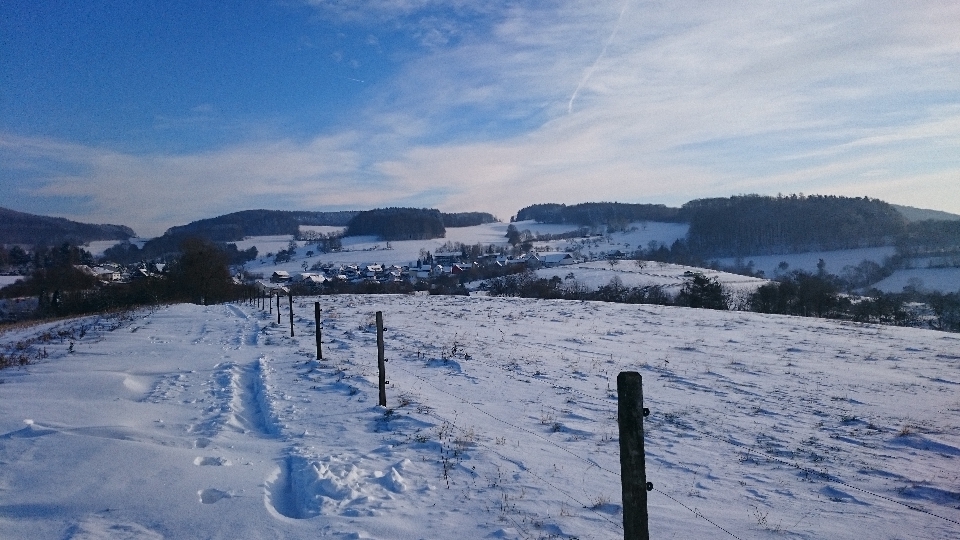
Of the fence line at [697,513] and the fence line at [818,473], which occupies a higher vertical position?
the fence line at [697,513]

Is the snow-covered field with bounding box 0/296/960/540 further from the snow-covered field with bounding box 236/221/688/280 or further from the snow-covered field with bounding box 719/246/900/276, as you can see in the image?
the snow-covered field with bounding box 236/221/688/280

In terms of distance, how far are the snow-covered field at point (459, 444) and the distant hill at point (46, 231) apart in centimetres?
13531

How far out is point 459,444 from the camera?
698 cm

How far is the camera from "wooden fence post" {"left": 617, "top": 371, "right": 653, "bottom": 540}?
145 inches

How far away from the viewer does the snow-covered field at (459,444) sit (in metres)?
4.83

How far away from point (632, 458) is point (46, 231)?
188m

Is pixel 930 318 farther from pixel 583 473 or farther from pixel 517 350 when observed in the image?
pixel 583 473

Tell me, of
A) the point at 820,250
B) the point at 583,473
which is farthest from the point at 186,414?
the point at 820,250

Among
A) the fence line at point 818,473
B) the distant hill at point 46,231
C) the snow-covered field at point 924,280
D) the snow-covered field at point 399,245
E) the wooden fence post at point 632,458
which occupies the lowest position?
the snow-covered field at point 924,280

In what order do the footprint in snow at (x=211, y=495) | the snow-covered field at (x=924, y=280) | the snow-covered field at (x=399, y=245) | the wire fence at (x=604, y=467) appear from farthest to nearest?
the snow-covered field at (x=399, y=245) → the snow-covered field at (x=924, y=280) → the wire fence at (x=604, y=467) → the footprint in snow at (x=211, y=495)

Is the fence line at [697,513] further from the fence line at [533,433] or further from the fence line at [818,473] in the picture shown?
the fence line at [818,473]

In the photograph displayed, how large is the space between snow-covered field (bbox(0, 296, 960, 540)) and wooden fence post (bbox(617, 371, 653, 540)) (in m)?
0.99

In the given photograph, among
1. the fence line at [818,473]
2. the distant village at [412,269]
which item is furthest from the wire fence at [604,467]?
the distant village at [412,269]

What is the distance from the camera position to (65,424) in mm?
6957
